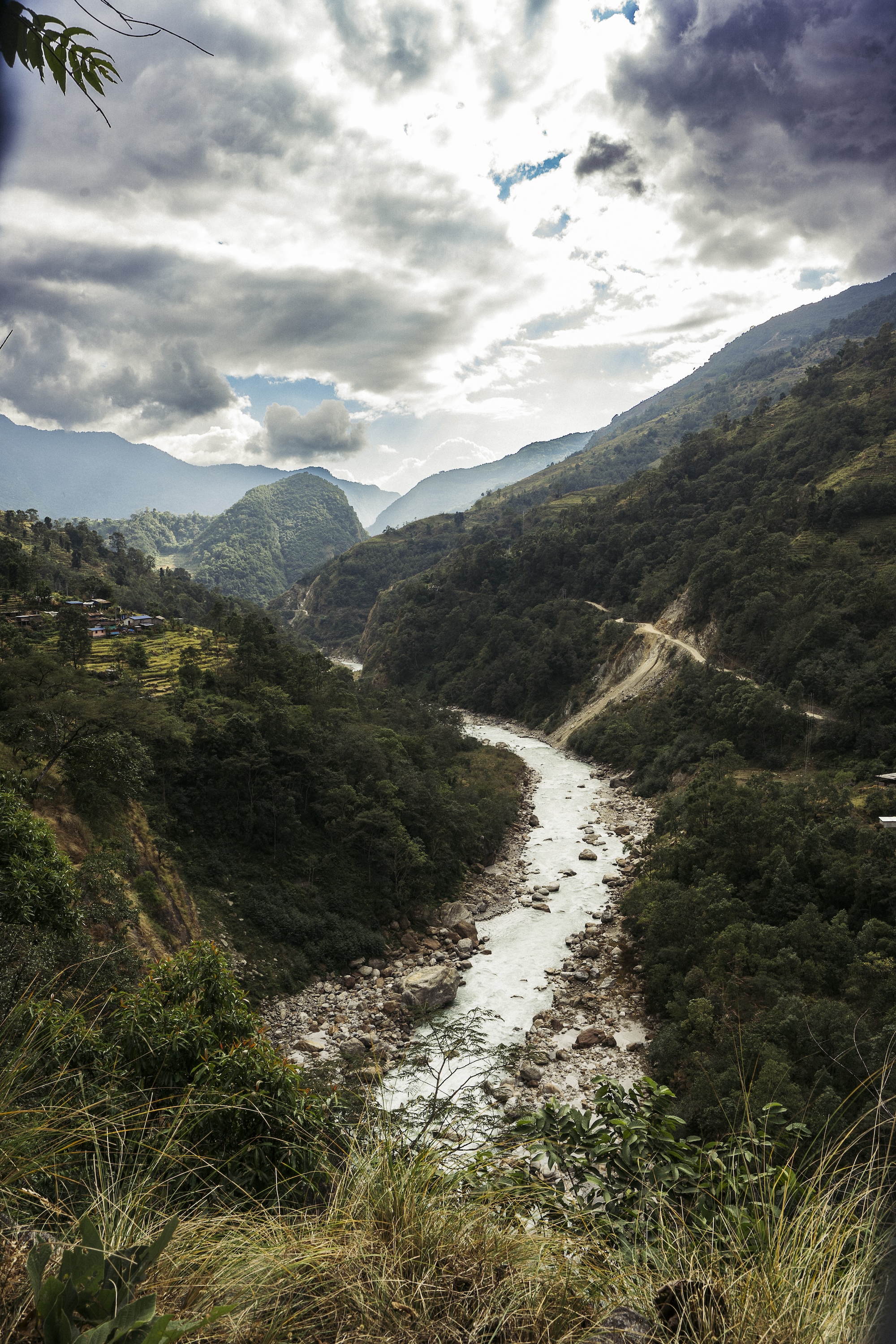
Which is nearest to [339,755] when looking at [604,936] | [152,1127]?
[604,936]

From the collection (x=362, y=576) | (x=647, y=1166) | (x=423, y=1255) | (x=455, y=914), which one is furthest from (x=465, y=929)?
(x=362, y=576)

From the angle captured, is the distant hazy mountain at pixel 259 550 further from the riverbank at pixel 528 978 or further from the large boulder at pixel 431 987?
the large boulder at pixel 431 987

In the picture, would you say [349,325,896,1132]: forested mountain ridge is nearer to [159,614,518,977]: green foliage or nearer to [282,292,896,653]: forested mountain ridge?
[159,614,518,977]: green foliage

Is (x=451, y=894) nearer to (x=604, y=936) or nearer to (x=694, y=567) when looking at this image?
(x=604, y=936)

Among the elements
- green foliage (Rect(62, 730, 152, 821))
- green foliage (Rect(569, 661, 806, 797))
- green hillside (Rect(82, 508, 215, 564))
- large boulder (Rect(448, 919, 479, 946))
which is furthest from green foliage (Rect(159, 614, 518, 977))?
green hillside (Rect(82, 508, 215, 564))

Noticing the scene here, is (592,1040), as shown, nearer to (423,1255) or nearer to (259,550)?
(423,1255)

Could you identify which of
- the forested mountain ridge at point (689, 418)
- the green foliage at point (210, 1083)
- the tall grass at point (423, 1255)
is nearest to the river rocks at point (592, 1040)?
the green foliage at point (210, 1083)
